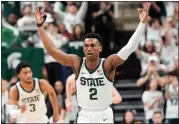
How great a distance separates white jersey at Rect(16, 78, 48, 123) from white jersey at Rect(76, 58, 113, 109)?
2.01 meters

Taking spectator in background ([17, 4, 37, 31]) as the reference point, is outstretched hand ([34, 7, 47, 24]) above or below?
below

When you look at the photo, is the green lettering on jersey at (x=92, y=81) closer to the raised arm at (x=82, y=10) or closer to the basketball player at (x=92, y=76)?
the basketball player at (x=92, y=76)

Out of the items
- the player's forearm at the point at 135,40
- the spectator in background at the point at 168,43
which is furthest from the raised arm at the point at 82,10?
the player's forearm at the point at 135,40

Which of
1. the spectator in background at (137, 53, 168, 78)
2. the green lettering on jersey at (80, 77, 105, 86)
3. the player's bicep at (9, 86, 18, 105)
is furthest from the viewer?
the spectator in background at (137, 53, 168, 78)

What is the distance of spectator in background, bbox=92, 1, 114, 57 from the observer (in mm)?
12969

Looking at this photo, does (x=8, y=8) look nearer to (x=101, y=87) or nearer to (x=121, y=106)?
(x=121, y=106)

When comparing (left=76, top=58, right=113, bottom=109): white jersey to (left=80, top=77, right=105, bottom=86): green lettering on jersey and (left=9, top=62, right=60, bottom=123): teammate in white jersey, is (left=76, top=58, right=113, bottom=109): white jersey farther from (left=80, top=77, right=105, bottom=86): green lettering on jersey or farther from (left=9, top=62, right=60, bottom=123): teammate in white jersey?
(left=9, top=62, right=60, bottom=123): teammate in white jersey

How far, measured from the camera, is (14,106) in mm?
8727

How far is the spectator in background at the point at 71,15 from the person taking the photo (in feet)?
41.1

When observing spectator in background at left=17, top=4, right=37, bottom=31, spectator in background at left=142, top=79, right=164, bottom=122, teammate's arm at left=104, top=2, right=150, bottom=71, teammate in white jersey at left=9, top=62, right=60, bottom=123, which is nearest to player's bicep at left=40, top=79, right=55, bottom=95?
teammate in white jersey at left=9, top=62, right=60, bottom=123

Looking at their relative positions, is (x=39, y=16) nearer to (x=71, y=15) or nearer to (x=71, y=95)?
(x=71, y=95)

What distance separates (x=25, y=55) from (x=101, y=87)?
4713 mm

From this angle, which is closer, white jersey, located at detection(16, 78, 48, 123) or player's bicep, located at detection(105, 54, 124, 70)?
player's bicep, located at detection(105, 54, 124, 70)

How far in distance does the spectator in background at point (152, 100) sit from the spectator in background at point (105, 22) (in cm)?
187
